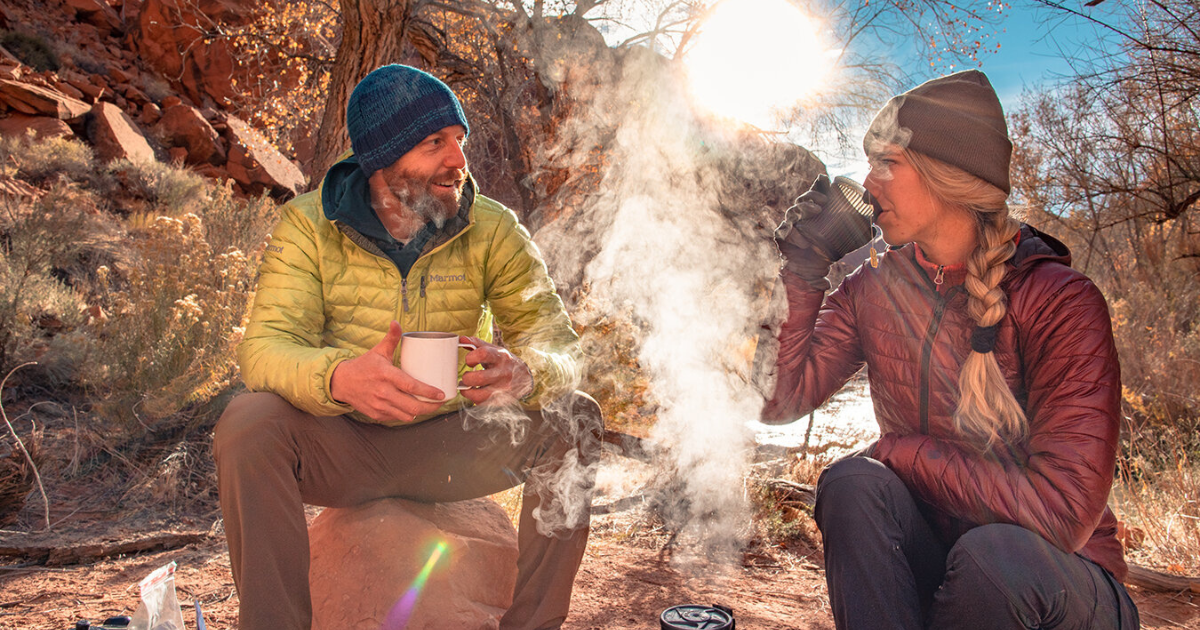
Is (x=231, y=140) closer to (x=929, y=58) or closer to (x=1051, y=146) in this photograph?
(x=929, y=58)

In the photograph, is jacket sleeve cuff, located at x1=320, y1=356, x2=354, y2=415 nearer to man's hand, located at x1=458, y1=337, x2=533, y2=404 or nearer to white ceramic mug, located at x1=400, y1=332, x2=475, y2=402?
white ceramic mug, located at x1=400, y1=332, x2=475, y2=402

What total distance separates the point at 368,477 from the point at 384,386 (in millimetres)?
538

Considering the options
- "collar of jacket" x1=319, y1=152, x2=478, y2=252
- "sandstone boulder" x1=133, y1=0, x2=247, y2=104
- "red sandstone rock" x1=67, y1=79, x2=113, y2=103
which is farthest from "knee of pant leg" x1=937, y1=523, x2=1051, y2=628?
"sandstone boulder" x1=133, y1=0, x2=247, y2=104

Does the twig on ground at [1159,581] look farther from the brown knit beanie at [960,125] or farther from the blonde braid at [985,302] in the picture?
the brown knit beanie at [960,125]

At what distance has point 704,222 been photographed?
19.1 ft

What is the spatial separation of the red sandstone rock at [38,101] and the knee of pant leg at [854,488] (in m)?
13.8

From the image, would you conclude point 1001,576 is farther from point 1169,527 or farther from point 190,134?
point 190,134

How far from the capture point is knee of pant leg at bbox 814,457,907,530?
1829 millimetres

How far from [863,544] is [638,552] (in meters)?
1.99

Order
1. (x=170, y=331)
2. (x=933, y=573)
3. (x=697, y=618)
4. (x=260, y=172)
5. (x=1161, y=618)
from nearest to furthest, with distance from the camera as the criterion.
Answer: (x=697, y=618) → (x=933, y=573) → (x=1161, y=618) → (x=170, y=331) → (x=260, y=172)

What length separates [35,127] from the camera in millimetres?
11070

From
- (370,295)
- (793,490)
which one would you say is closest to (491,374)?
(370,295)

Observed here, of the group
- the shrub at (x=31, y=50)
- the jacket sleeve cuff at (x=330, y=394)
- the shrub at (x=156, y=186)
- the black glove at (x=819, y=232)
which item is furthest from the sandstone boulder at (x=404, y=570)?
the shrub at (x=31, y=50)

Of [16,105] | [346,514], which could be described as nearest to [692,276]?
[346,514]
